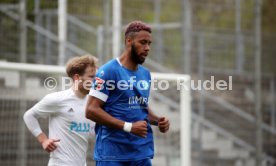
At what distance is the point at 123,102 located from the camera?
609 centimetres

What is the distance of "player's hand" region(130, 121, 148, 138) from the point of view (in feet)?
19.2

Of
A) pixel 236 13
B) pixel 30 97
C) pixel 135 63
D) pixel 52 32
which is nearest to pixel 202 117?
pixel 236 13

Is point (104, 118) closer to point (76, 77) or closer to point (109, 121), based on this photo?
point (109, 121)

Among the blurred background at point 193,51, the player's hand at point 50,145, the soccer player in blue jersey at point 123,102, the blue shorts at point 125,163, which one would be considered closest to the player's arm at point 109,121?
the soccer player in blue jersey at point 123,102

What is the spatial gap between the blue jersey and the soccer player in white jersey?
666 mm

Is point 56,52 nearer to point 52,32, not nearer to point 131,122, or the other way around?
point 52,32

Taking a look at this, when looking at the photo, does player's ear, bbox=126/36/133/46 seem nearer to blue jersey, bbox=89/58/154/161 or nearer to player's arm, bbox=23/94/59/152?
blue jersey, bbox=89/58/154/161

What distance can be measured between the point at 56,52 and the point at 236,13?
368cm

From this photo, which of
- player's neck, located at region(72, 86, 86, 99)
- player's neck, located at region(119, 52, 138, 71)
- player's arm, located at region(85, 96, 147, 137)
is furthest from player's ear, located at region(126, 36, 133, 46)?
player's neck, located at region(72, 86, 86, 99)

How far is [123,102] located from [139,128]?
36 centimetres

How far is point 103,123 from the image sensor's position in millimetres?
5918

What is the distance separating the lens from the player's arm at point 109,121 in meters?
5.85

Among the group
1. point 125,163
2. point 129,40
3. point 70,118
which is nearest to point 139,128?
point 125,163

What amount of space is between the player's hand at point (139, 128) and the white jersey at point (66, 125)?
3.57 ft
